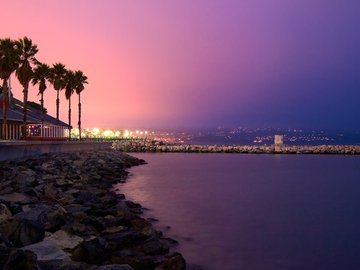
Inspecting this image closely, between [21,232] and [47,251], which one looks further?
[21,232]

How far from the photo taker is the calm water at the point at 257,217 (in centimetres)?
1264

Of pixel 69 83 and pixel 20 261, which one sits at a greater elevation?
pixel 69 83

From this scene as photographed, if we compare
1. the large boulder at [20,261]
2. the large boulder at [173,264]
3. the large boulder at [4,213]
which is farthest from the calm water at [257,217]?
the large boulder at [20,261]

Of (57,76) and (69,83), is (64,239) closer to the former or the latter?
(57,76)

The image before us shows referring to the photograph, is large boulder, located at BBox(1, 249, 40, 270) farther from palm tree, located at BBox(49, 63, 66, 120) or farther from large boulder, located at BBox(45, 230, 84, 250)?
palm tree, located at BBox(49, 63, 66, 120)

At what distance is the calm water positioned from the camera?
12641 millimetres

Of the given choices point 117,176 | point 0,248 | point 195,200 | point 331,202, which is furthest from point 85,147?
point 0,248

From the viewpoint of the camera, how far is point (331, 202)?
23.4 m

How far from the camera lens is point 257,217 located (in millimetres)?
18703

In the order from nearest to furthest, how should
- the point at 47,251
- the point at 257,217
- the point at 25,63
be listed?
the point at 47,251 < the point at 257,217 < the point at 25,63

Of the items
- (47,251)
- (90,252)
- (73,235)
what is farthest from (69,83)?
(47,251)

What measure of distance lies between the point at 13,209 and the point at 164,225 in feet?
21.0

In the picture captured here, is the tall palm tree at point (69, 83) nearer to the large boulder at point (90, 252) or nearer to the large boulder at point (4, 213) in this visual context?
the large boulder at point (4, 213)

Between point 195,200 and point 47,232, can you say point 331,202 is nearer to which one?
point 195,200
